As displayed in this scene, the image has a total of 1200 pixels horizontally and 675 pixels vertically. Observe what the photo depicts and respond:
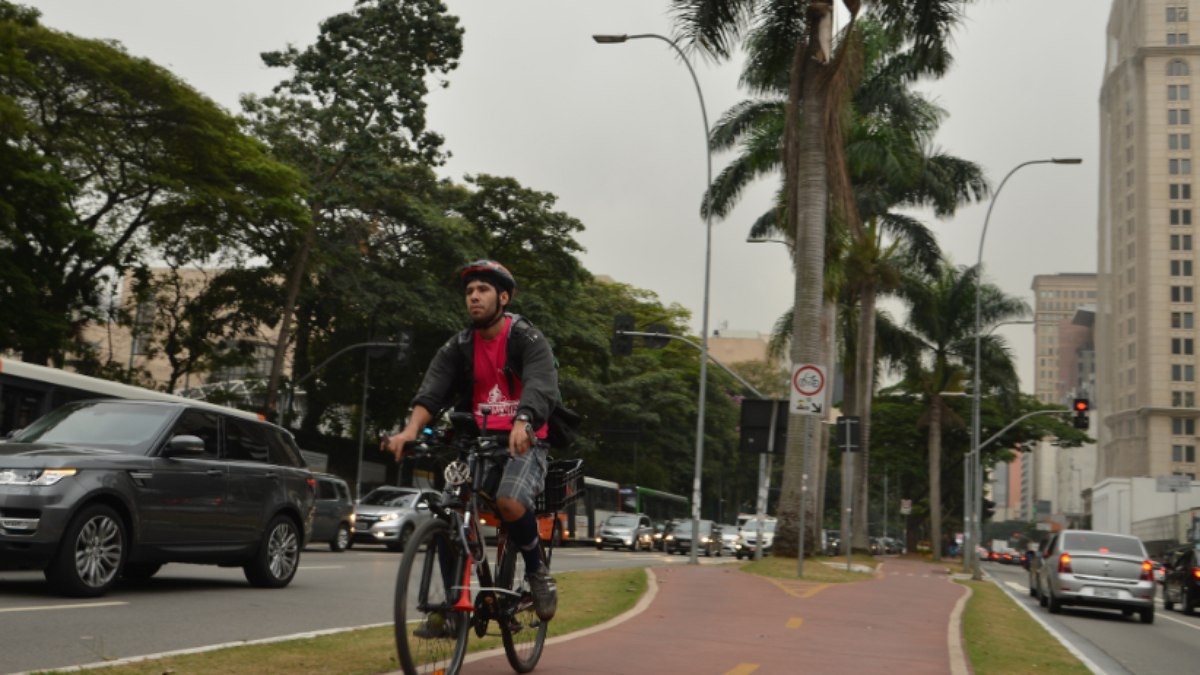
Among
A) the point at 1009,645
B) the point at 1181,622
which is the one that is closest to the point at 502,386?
the point at 1009,645

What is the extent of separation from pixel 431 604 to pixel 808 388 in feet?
44.5

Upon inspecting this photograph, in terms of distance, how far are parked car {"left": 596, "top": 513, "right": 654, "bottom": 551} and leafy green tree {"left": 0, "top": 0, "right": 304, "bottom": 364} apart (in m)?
18.0

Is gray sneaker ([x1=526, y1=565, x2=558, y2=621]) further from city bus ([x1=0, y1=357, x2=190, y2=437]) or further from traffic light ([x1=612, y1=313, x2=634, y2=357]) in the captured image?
traffic light ([x1=612, y1=313, x2=634, y2=357])

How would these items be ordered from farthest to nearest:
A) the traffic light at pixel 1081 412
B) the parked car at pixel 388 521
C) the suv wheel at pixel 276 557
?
the traffic light at pixel 1081 412 < the parked car at pixel 388 521 < the suv wheel at pixel 276 557

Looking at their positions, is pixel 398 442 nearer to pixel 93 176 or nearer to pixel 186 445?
pixel 186 445

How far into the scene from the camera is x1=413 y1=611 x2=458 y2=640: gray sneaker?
220 inches

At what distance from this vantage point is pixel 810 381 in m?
18.7

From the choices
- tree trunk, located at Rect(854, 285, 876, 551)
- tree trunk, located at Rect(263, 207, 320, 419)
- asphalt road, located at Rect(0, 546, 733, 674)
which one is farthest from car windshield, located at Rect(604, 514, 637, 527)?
asphalt road, located at Rect(0, 546, 733, 674)

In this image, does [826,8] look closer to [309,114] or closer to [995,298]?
[309,114]

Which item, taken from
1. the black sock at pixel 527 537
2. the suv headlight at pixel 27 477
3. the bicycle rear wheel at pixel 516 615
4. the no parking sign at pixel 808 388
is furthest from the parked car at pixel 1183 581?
the black sock at pixel 527 537

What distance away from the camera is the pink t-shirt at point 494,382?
614 cm

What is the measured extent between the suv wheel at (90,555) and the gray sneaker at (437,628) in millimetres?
5272

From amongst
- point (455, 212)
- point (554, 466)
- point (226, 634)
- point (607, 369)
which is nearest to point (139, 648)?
point (226, 634)

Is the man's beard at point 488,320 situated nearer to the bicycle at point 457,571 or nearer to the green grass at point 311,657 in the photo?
the bicycle at point 457,571
